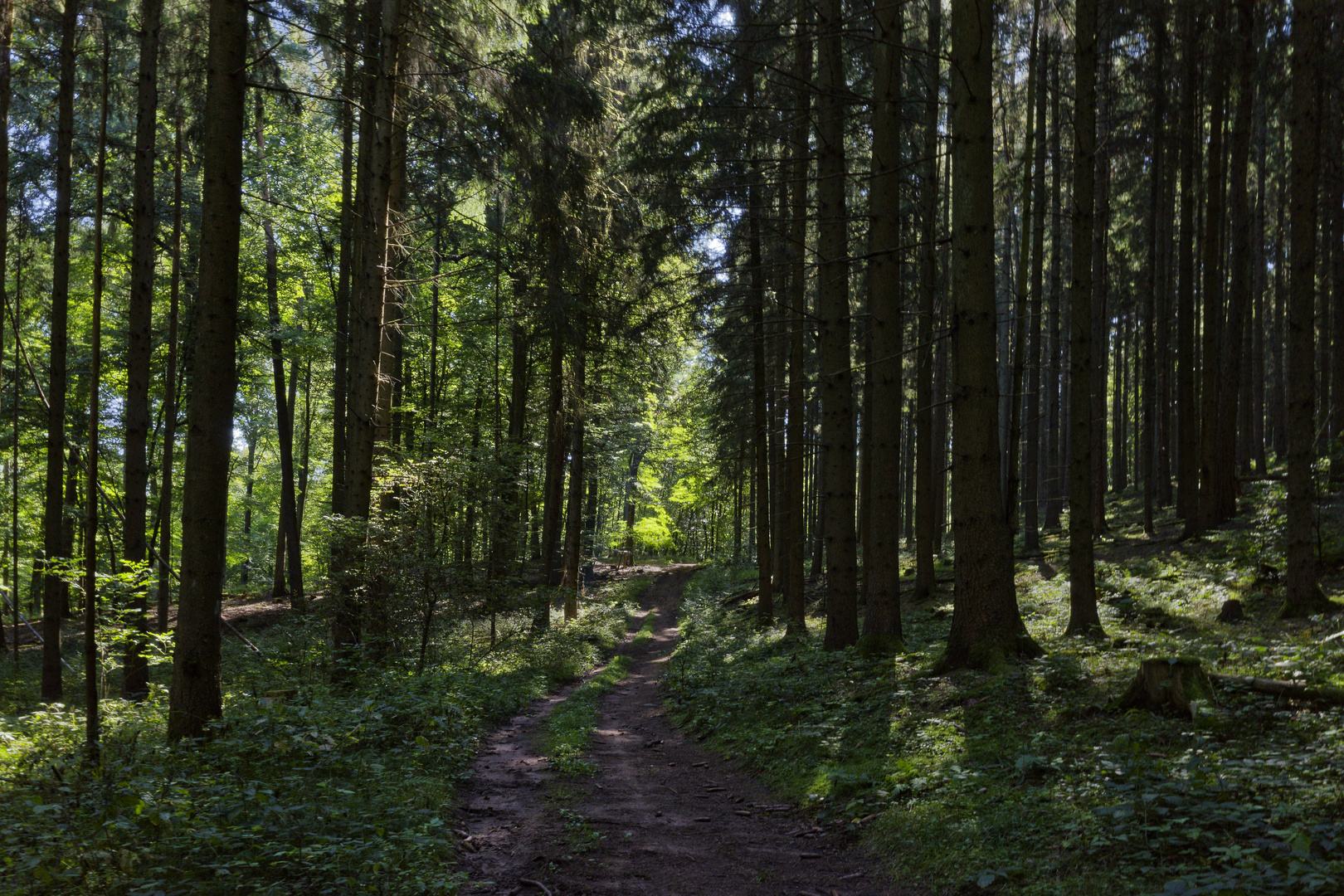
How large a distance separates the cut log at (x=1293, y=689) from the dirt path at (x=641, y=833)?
331 centimetres

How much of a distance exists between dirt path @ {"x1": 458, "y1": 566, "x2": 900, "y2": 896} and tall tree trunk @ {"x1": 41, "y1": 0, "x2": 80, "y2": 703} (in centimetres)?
495

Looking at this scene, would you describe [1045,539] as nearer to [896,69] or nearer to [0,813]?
[896,69]

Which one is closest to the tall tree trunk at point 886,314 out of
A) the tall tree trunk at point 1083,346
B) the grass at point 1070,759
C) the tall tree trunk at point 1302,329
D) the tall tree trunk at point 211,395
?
the grass at point 1070,759

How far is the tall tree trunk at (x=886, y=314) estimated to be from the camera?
985 cm

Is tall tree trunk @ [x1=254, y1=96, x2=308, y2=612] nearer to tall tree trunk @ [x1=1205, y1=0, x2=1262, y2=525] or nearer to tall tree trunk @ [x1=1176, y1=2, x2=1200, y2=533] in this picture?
tall tree trunk @ [x1=1176, y1=2, x2=1200, y2=533]

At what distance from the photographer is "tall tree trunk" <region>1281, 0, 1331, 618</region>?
27.5 feet

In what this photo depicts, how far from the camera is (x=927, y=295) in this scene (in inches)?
551

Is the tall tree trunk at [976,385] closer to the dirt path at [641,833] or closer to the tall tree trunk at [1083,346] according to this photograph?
the tall tree trunk at [1083,346]

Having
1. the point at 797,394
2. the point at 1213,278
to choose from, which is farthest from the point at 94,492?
the point at 1213,278

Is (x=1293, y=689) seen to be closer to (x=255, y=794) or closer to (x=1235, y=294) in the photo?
(x=255, y=794)

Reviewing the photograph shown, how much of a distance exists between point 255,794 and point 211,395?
3.12 meters

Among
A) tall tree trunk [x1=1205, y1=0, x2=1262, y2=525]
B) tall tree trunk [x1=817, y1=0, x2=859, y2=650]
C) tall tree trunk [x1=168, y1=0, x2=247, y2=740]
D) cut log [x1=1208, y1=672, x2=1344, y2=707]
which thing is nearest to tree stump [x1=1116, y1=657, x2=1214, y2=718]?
cut log [x1=1208, y1=672, x2=1344, y2=707]

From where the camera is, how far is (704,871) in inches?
183

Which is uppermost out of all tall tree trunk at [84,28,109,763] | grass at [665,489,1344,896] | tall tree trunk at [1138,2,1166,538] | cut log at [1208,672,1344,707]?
tall tree trunk at [1138,2,1166,538]
